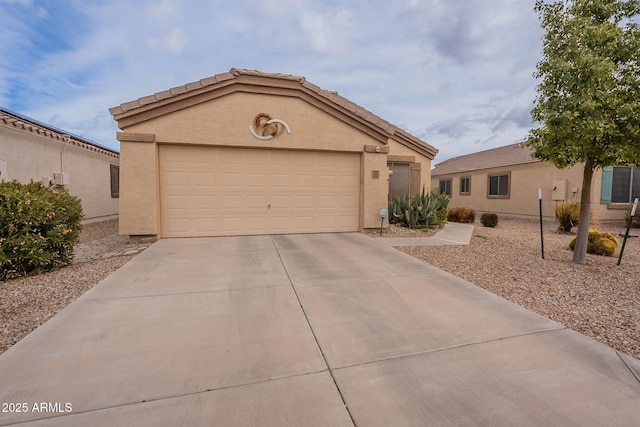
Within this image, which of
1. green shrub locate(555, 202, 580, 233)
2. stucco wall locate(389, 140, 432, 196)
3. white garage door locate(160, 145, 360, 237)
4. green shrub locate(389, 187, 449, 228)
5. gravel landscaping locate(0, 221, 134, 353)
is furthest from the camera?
stucco wall locate(389, 140, 432, 196)

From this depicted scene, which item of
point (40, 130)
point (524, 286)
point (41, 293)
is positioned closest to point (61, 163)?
point (40, 130)

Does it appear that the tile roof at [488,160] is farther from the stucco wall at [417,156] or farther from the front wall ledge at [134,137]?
the front wall ledge at [134,137]

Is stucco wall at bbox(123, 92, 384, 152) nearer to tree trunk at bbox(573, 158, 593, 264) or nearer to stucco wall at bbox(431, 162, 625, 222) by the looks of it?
tree trunk at bbox(573, 158, 593, 264)

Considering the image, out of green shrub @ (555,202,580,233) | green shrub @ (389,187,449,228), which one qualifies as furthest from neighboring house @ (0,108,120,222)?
green shrub @ (555,202,580,233)

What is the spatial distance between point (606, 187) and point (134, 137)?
18626 millimetres

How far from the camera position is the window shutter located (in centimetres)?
1318

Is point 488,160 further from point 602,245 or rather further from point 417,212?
point 602,245

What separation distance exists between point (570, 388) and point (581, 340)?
1020 millimetres

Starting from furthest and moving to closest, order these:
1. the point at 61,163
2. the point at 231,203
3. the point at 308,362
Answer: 1. the point at 61,163
2. the point at 231,203
3. the point at 308,362

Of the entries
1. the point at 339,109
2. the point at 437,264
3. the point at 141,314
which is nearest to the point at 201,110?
the point at 339,109

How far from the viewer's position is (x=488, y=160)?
2047cm

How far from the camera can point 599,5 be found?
5555mm

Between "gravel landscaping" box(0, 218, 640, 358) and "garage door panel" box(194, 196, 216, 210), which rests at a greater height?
"garage door panel" box(194, 196, 216, 210)

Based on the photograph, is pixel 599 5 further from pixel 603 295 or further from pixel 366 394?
pixel 366 394
